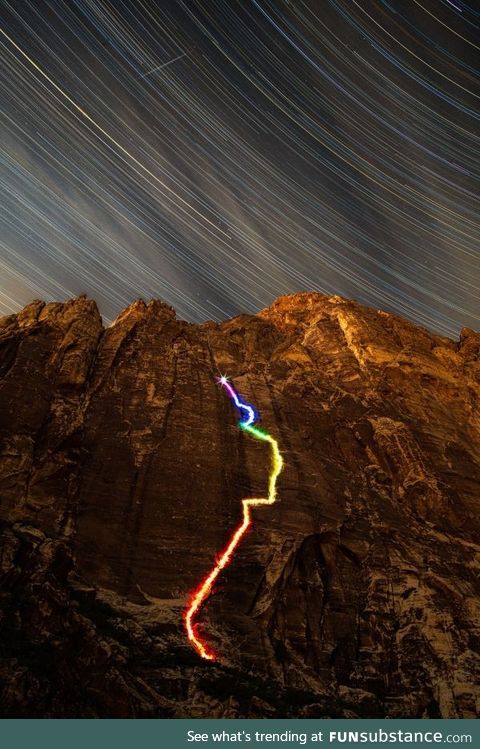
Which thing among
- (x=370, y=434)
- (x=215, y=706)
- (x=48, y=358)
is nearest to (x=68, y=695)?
(x=215, y=706)

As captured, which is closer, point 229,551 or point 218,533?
point 229,551

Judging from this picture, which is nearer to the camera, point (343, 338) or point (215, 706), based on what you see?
point (215, 706)

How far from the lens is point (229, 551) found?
17.6 metres

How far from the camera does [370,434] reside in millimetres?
24578

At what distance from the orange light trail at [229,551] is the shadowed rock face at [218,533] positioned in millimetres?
317

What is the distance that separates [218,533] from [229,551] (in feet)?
2.84

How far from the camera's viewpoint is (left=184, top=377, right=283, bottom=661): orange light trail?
48.8 ft

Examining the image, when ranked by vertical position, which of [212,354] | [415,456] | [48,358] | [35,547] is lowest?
[35,547]

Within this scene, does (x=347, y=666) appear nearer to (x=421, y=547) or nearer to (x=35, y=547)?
(x=421, y=547)

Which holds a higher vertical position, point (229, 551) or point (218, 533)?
point (218, 533)

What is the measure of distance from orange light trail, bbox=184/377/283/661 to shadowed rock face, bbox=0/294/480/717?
1.04 ft

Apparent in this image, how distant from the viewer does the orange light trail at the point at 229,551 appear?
48.8 feet

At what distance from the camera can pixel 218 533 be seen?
1819cm

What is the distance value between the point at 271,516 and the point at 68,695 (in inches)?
372
